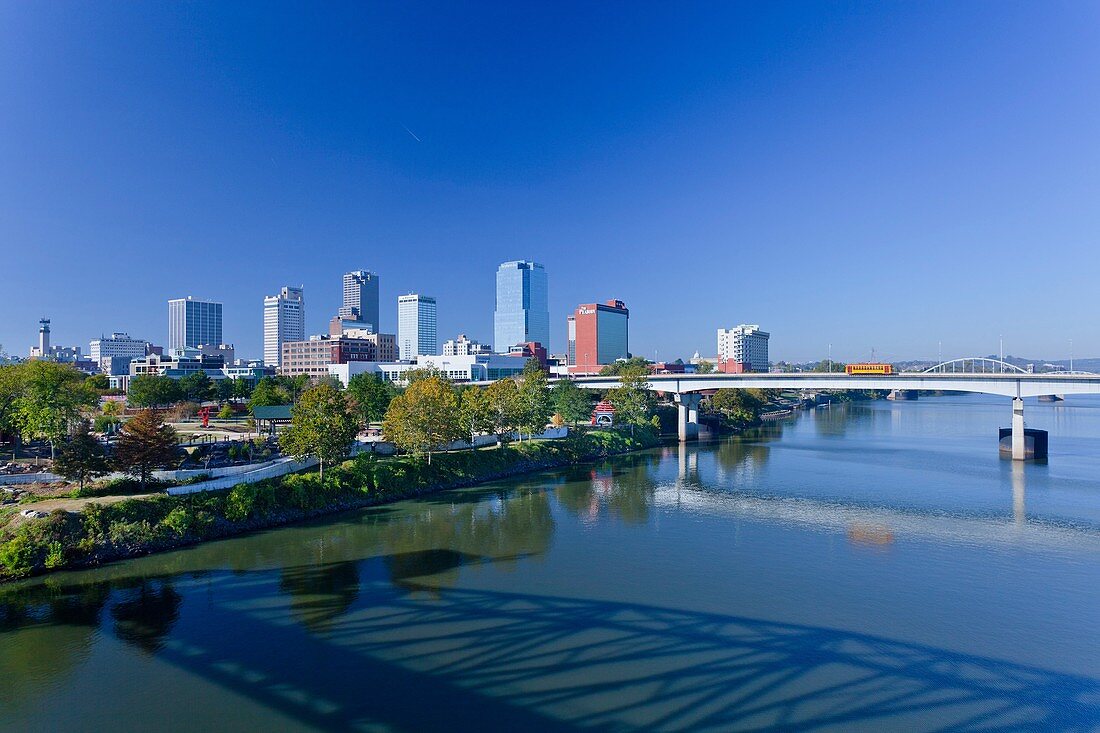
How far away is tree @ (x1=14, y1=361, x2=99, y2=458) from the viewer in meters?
25.8

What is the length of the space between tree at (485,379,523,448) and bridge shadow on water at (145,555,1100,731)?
72.1 ft

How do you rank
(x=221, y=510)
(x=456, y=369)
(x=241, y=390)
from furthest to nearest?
(x=456, y=369) → (x=241, y=390) → (x=221, y=510)

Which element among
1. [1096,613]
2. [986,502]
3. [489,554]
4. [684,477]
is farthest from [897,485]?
[489,554]

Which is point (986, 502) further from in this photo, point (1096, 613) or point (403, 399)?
point (403, 399)

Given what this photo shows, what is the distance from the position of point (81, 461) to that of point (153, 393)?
31.6 m

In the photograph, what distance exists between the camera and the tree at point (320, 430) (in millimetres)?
25625

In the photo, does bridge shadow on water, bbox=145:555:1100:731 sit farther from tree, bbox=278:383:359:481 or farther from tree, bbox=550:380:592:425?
tree, bbox=550:380:592:425

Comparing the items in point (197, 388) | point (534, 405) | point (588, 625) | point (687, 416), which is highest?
point (197, 388)

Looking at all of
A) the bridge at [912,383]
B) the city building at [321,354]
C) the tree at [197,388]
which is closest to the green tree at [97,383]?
the tree at [197,388]

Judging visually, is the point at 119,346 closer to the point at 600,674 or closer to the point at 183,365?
the point at 183,365

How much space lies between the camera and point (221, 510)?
2128cm

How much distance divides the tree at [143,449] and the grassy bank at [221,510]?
222cm

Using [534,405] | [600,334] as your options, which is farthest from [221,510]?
[600,334]

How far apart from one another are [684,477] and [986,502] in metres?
13.8
